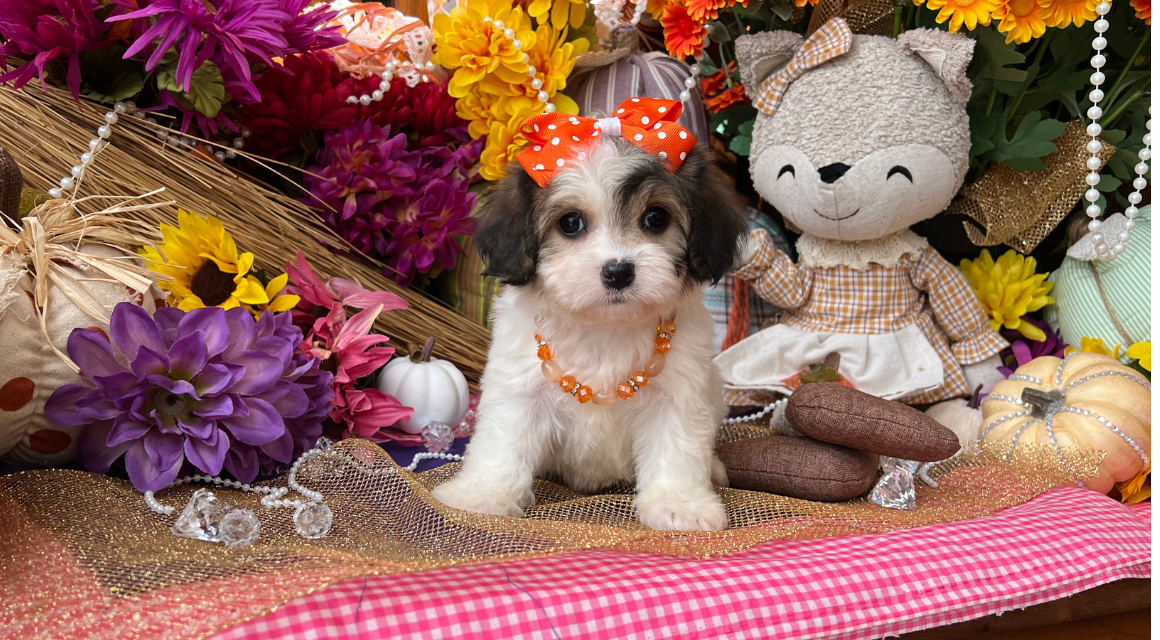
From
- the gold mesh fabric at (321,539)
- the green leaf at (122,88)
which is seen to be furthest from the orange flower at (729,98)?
the green leaf at (122,88)

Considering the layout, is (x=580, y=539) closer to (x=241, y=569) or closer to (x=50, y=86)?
(x=241, y=569)

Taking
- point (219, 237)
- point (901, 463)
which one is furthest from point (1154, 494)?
point (219, 237)

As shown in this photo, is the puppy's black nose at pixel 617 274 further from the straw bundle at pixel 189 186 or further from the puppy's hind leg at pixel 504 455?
the straw bundle at pixel 189 186

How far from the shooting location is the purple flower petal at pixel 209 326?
1978mm

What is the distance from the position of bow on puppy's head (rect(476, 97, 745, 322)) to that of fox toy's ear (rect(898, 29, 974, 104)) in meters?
1.04

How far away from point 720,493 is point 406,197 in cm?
154

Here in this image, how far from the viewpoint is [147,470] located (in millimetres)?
1896

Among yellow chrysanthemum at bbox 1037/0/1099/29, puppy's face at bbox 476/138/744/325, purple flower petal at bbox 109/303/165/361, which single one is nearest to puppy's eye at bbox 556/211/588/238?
puppy's face at bbox 476/138/744/325

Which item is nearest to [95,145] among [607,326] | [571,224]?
[571,224]

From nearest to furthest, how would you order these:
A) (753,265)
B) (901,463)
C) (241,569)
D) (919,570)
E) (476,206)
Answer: (241,569)
(919,570)
(901,463)
(753,265)
(476,206)

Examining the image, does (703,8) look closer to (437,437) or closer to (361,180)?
(361,180)

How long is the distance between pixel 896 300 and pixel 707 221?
1197 millimetres

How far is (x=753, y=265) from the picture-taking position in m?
2.85

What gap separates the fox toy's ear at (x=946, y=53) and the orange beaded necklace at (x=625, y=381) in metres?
1.29
